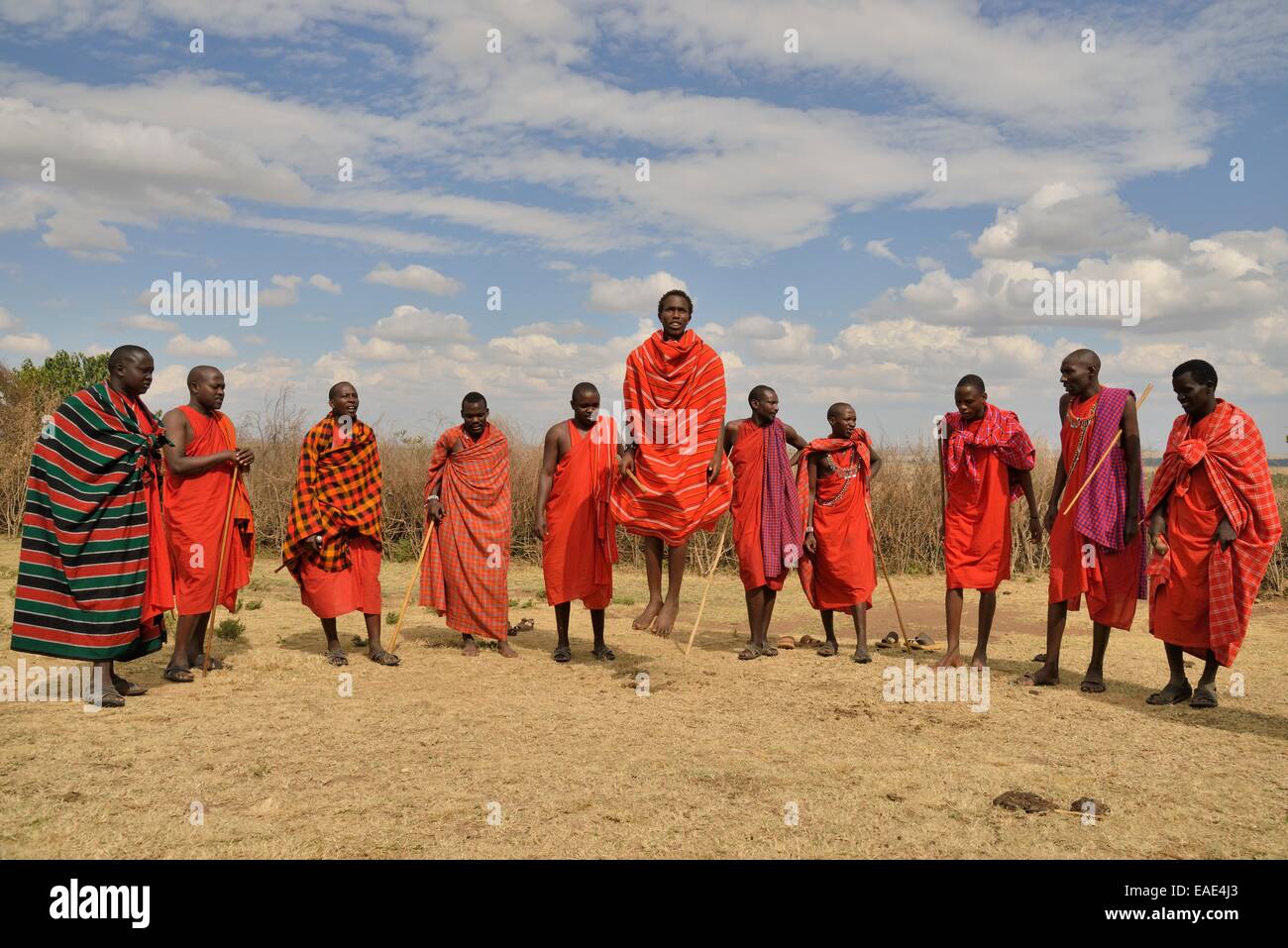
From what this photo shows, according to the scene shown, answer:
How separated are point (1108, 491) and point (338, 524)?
5.93 metres

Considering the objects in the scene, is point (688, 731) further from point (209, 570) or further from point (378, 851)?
point (209, 570)

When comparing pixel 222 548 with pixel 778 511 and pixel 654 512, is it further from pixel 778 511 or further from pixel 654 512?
pixel 778 511

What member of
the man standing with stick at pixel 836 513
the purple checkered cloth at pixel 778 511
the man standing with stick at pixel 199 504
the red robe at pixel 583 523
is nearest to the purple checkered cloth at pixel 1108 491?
the man standing with stick at pixel 836 513

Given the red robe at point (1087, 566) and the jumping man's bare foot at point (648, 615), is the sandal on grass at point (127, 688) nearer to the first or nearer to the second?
the jumping man's bare foot at point (648, 615)

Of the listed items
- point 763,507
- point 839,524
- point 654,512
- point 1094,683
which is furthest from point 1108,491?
point 654,512

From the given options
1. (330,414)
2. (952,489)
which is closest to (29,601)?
(330,414)

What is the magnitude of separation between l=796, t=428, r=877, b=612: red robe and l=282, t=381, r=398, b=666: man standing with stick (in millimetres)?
3733

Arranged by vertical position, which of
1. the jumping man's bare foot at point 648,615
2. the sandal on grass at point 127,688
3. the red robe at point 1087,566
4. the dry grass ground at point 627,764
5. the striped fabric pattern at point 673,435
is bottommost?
the dry grass ground at point 627,764

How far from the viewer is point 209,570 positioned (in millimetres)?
7184

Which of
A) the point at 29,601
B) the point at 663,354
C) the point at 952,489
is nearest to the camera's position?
the point at 29,601

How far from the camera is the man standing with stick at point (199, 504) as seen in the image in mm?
7062

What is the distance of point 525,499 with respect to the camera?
52.7 ft

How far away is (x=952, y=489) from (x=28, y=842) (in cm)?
645

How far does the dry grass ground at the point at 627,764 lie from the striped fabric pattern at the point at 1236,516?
0.68 metres
